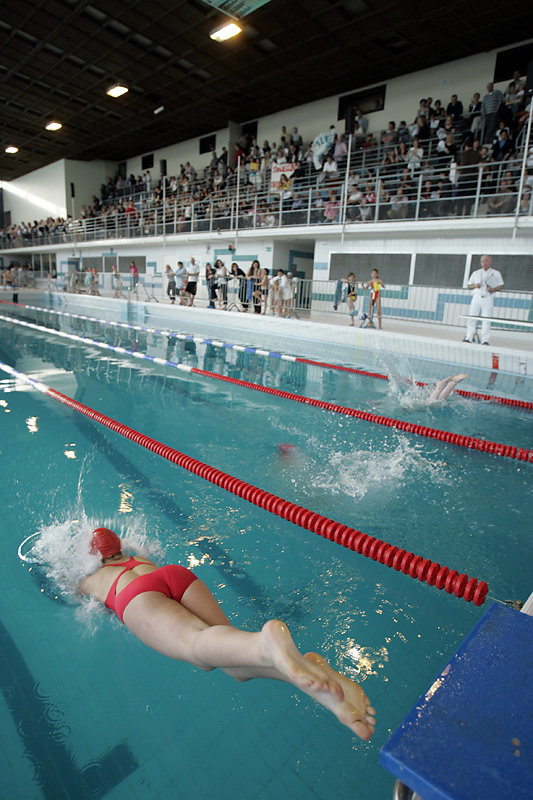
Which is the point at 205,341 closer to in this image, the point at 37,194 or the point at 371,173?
the point at 371,173

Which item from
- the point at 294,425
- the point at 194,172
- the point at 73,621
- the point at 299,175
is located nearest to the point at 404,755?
the point at 73,621

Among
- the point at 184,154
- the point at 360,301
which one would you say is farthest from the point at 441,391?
the point at 184,154

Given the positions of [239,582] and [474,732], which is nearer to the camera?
[474,732]

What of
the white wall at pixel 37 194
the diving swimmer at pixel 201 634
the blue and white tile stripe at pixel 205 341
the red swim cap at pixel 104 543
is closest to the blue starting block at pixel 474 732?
the diving swimmer at pixel 201 634

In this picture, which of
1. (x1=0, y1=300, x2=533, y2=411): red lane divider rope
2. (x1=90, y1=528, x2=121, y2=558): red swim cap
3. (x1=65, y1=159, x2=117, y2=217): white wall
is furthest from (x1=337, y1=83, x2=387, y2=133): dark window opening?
(x1=65, y1=159, x2=117, y2=217): white wall

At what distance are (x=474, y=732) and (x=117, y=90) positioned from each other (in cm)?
1885

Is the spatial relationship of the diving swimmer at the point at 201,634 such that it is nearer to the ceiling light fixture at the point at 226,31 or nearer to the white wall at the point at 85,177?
the ceiling light fixture at the point at 226,31

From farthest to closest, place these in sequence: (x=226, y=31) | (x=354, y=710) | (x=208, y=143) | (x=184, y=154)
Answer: (x=184, y=154)
(x=208, y=143)
(x=226, y=31)
(x=354, y=710)

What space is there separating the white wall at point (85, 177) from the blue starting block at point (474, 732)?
30.0 metres

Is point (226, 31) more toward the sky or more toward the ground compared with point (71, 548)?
more toward the sky

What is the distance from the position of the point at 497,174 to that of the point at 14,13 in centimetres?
1250

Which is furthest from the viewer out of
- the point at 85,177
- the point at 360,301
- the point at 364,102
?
the point at 85,177

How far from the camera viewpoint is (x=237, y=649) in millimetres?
1212

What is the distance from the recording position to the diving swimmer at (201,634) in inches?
40.3
